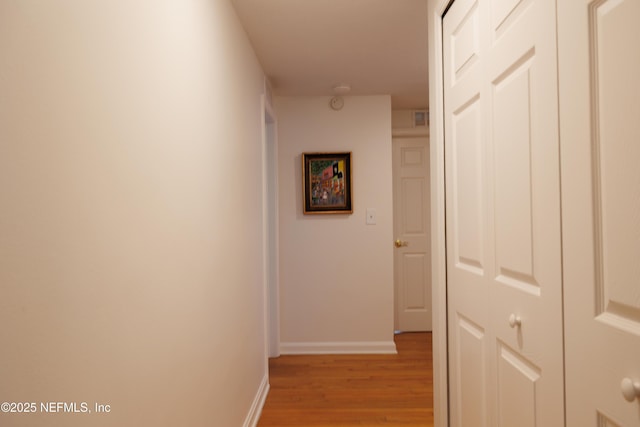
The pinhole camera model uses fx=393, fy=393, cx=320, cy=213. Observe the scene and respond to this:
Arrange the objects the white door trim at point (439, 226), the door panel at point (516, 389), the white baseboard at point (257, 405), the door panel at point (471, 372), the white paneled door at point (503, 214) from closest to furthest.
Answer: the white paneled door at point (503, 214), the door panel at point (516, 389), the door panel at point (471, 372), the white door trim at point (439, 226), the white baseboard at point (257, 405)

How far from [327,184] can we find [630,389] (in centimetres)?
306

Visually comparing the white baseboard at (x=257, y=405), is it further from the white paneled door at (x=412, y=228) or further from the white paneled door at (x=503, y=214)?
the white paneled door at (x=412, y=228)

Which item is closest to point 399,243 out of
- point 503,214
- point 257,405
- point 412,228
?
point 412,228

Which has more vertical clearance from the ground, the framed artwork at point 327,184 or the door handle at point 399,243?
the framed artwork at point 327,184

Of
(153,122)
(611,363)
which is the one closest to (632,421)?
(611,363)

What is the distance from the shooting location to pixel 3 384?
1.96ft

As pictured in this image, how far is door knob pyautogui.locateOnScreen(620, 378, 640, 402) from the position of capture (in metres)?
0.66

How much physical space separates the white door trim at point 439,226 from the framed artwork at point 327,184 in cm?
183

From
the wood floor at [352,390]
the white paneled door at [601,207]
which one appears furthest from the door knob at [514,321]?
the wood floor at [352,390]

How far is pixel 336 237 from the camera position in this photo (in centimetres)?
366

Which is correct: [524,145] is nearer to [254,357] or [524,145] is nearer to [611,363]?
[611,363]

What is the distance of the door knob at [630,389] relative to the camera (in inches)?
25.9

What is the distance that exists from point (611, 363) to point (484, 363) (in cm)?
65

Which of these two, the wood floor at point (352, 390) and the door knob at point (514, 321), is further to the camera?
the wood floor at point (352, 390)
